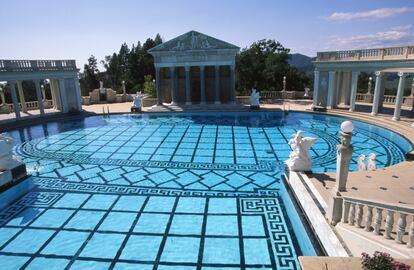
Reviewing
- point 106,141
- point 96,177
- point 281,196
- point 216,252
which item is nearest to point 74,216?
point 96,177

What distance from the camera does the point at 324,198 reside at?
7.26 m

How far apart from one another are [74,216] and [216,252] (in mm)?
4486

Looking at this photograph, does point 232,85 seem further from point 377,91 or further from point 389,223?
point 389,223

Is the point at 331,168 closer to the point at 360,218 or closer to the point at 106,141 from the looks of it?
the point at 360,218

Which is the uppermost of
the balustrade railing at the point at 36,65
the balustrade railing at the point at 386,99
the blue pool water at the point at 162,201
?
the balustrade railing at the point at 36,65

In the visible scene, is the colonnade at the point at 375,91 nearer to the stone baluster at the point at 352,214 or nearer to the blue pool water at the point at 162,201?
the blue pool water at the point at 162,201

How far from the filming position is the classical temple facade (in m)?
25.2

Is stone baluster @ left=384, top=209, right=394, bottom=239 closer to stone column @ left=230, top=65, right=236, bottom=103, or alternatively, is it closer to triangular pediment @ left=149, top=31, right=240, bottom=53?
triangular pediment @ left=149, top=31, right=240, bottom=53

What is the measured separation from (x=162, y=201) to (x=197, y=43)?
1917 cm

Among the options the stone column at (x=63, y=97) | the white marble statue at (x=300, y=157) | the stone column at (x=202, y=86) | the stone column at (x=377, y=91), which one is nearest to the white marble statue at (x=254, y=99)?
the stone column at (x=202, y=86)

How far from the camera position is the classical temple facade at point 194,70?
25234 millimetres

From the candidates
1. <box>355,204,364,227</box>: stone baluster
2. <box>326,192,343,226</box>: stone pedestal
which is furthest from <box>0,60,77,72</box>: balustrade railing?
<box>355,204,364,227</box>: stone baluster

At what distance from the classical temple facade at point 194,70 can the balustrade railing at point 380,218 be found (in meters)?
21.5

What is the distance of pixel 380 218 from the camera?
482 centimetres
